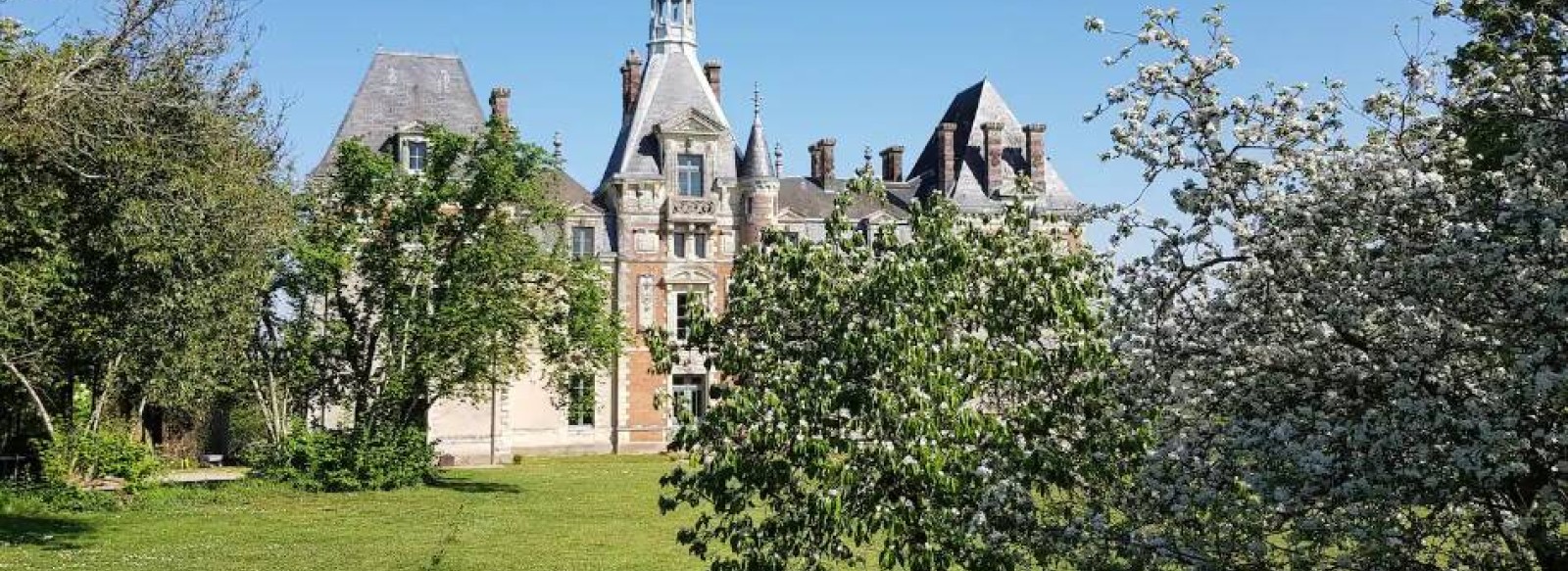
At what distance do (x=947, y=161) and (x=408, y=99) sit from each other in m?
19.4

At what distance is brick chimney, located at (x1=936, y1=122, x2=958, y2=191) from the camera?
166 feet

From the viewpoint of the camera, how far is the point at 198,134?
18.6 m

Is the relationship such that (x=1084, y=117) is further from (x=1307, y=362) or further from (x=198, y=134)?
(x=198, y=134)

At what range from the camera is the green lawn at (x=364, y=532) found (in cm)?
1747

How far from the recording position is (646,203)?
47469 mm

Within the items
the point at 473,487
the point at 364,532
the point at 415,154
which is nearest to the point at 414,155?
the point at 415,154

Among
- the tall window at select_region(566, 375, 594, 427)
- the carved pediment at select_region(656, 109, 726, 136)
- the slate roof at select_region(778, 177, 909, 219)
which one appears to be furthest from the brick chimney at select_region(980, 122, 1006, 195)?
the tall window at select_region(566, 375, 594, 427)

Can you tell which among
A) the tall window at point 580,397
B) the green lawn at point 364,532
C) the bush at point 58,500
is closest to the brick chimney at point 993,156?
the tall window at point 580,397

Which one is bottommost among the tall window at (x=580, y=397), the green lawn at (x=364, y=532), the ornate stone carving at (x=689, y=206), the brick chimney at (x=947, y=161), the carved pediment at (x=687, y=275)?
the green lawn at (x=364, y=532)

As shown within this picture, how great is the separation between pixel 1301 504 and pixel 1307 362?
3.30 feet

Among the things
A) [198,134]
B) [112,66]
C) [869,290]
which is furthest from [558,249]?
[869,290]

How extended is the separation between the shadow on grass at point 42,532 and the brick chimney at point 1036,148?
1419 inches

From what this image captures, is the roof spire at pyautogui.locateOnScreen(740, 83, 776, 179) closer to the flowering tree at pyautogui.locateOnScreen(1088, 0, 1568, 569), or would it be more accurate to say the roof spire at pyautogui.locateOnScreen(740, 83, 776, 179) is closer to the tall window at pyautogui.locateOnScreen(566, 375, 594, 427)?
the tall window at pyautogui.locateOnScreen(566, 375, 594, 427)

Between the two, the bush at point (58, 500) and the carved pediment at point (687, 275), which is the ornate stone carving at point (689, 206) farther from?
the bush at point (58, 500)
